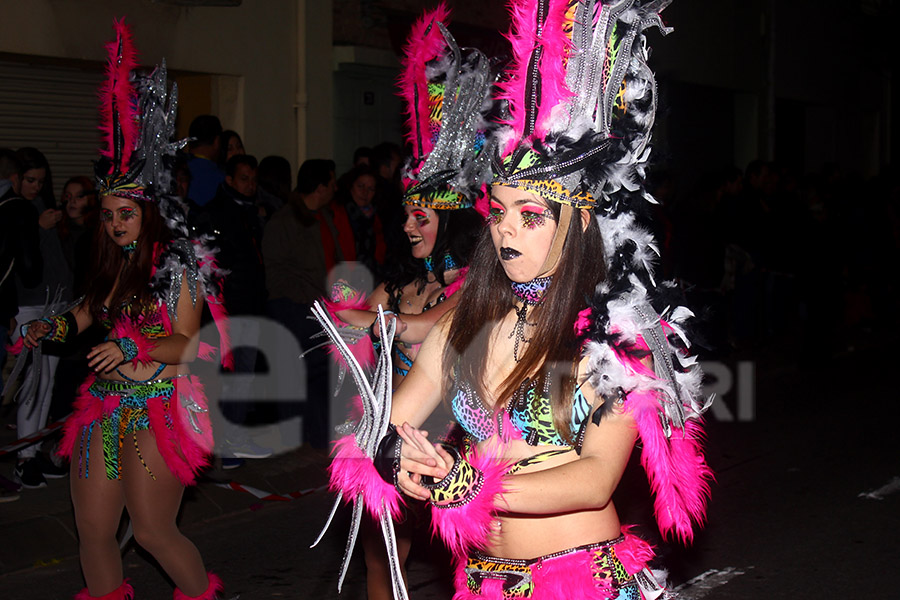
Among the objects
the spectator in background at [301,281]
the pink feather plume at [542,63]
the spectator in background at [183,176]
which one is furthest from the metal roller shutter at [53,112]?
the pink feather plume at [542,63]

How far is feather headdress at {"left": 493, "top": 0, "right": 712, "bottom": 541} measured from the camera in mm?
2666

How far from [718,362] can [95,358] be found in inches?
340

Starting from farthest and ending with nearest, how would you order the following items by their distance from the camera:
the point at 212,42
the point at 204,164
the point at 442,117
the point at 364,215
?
the point at 212,42, the point at 364,215, the point at 204,164, the point at 442,117

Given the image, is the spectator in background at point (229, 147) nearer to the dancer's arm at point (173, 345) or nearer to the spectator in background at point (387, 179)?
the spectator in background at point (387, 179)

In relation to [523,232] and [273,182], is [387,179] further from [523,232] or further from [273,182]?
[523,232]

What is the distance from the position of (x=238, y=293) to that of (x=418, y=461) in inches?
201

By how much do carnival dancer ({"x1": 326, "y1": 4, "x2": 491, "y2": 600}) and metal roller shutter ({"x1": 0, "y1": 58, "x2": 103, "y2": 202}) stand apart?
574 cm

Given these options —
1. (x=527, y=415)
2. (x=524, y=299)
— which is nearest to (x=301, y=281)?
(x=524, y=299)

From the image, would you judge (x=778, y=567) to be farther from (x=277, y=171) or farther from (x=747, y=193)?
(x=747, y=193)

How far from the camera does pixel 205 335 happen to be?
16.2 feet

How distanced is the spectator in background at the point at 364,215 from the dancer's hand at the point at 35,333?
14.1 ft

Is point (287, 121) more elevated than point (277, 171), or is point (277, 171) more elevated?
point (287, 121)

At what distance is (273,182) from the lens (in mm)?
8867

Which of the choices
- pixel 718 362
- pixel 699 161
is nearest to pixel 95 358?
pixel 718 362
